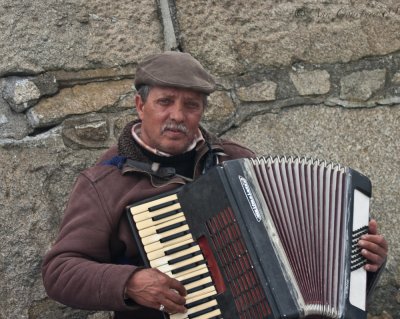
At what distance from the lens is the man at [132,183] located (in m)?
2.69

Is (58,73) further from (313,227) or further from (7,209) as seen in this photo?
(313,227)

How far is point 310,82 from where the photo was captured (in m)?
3.63

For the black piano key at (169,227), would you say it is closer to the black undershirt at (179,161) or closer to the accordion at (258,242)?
the accordion at (258,242)

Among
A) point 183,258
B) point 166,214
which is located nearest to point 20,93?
point 166,214

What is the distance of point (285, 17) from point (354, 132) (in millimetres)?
540

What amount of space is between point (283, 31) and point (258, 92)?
0.89ft

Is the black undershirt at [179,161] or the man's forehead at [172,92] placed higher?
the man's forehead at [172,92]

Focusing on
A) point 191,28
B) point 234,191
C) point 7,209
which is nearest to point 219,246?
point 234,191

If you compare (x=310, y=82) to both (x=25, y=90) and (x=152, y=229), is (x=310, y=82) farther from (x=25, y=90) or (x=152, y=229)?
(x=152, y=229)

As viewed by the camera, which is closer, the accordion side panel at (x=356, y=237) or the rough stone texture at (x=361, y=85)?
the accordion side panel at (x=356, y=237)

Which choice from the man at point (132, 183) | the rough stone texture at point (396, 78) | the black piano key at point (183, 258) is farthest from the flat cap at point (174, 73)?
the rough stone texture at point (396, 78)

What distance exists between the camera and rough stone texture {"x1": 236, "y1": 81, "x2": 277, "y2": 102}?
3537 millimetres

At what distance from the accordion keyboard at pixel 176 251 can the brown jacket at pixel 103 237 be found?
3.8 inches

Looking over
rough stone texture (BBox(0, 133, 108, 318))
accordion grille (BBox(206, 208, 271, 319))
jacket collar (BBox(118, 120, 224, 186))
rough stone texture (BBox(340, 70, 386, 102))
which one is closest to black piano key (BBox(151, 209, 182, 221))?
accordion grille (BBox(206, 208, 271, 319))
